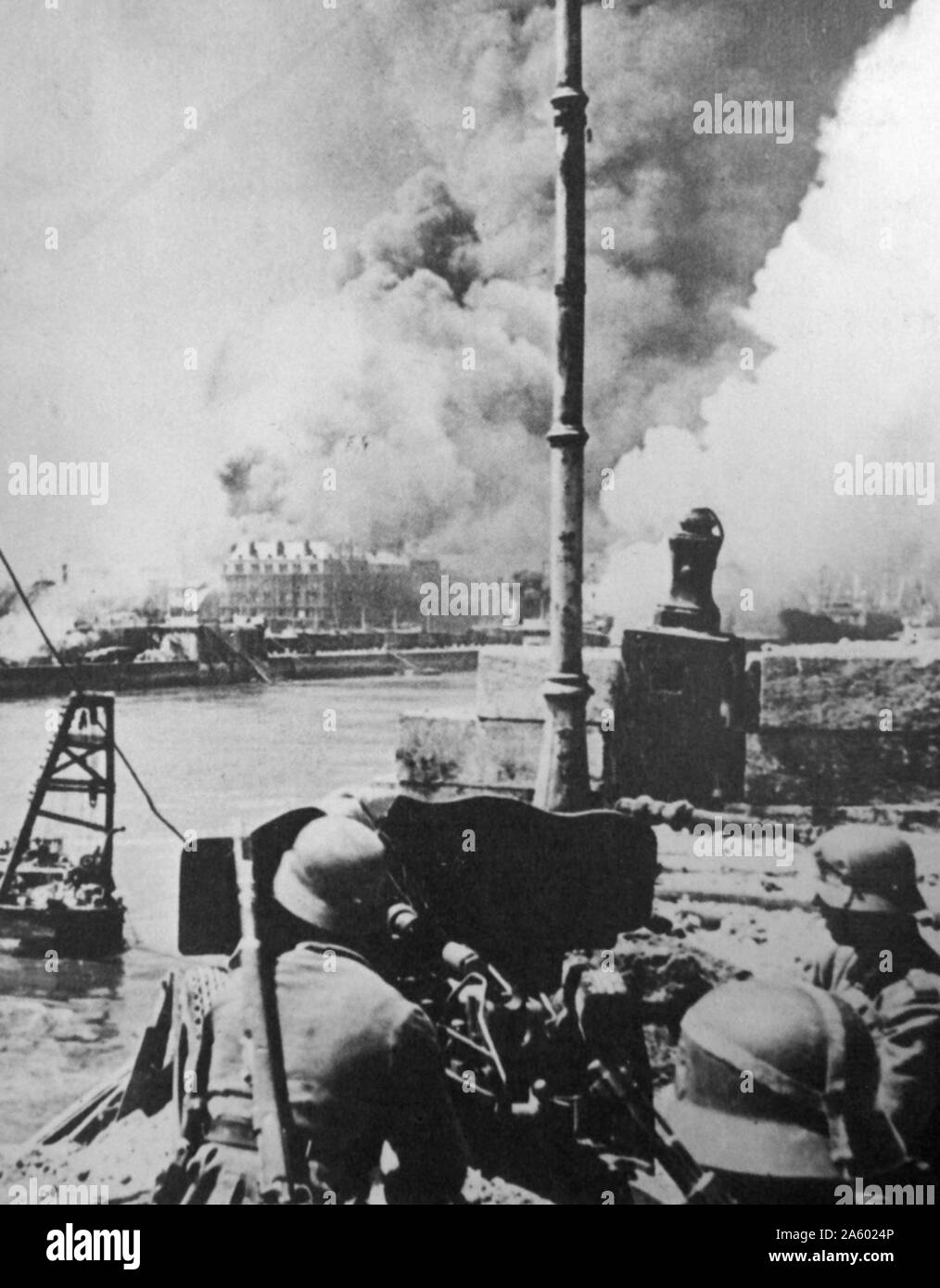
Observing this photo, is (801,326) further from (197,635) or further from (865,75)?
(197,635)

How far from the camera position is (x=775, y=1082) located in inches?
118

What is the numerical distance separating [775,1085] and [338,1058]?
1.17 metres

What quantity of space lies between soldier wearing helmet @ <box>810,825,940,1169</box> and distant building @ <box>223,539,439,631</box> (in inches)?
62.9

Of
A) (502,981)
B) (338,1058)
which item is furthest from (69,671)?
(502,981)

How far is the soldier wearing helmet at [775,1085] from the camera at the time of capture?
3025mm

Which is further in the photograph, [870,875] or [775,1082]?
[870,875]

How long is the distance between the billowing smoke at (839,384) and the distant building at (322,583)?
0.71 metres

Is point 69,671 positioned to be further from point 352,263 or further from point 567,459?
point 567,459

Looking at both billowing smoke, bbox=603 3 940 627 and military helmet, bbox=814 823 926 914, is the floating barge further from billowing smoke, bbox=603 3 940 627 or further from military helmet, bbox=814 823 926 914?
military helmet, bbox=814 823 926 914

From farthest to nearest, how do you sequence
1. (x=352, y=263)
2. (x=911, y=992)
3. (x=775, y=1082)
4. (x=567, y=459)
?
(x=352, y=263)
(x=567, y=459)
(x=911, y=992)
(x=775, y=1082)

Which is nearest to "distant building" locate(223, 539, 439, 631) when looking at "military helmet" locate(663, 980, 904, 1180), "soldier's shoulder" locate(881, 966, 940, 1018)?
"military helmet" locate(663, 980, 904, 1180)

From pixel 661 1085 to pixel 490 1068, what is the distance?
52 cm
